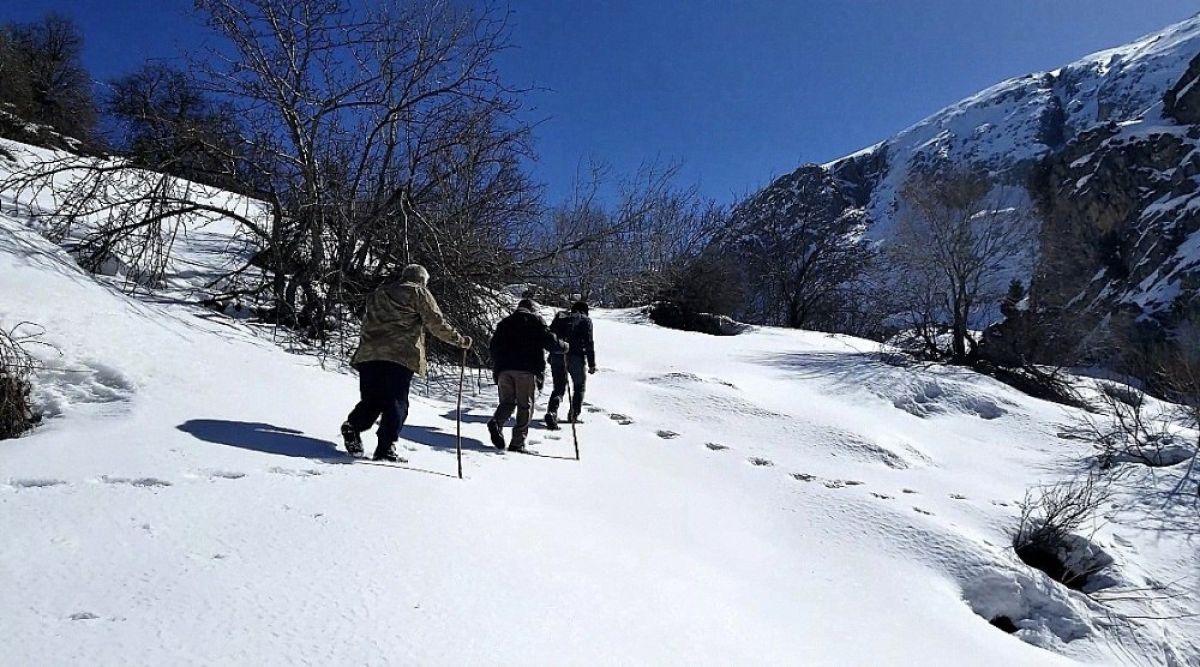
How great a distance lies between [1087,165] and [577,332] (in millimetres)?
72155

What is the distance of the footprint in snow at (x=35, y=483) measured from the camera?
9.95 ft

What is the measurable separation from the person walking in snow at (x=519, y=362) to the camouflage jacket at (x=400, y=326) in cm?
150

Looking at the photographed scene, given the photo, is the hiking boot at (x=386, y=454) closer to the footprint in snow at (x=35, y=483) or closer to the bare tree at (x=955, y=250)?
the footprint in snow at (x=35, y=483)

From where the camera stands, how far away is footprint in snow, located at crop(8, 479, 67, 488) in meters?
3.03

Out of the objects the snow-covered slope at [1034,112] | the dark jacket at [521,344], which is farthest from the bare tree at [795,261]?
the snow-covered slope at [1034,112]

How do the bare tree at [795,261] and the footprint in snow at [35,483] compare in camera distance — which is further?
the bare tree at [795,261]

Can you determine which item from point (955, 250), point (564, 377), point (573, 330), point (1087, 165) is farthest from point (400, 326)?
point (1087, 165)

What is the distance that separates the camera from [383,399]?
4.79m

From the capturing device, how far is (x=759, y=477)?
7.06m

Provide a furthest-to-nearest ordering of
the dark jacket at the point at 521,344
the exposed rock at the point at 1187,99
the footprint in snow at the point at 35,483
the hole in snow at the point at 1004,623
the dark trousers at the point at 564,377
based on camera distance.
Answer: the exposed rock at the point at 1187,99, the dark trousers at the point at 564,377, the dark jacket at the point at 521,344, the hole in snow at the point at 1004,623, the footprint in snow at the point at 35,483

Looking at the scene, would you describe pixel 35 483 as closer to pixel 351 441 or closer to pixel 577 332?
pixel 351 441

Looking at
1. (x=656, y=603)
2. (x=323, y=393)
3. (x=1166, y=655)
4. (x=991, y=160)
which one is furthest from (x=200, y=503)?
(x=991, y=160)

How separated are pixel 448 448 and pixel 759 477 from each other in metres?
3.36

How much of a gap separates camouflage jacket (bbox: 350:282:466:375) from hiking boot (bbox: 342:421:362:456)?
1.72 ft
